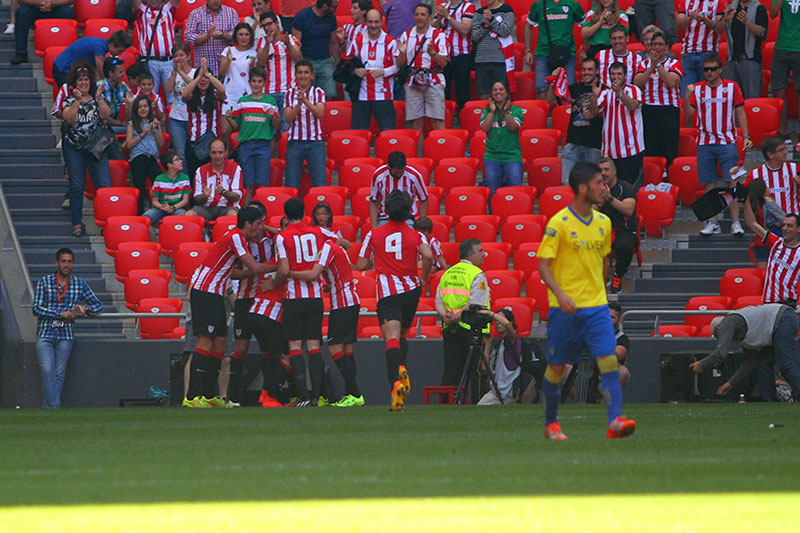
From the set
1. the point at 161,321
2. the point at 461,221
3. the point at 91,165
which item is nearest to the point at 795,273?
the point at 461,221

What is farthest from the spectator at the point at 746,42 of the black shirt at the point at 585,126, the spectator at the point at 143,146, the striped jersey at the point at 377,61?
the spectator at the point at 143,146

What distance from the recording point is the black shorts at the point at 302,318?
43.8ft

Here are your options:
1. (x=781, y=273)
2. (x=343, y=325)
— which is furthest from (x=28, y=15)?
(x=781, y=273)

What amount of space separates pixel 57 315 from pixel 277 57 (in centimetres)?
527

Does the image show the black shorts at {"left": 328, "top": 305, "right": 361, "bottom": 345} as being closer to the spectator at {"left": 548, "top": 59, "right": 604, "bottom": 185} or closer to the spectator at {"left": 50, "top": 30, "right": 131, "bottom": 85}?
the spectator at {"left": 548, "top": 59, "right": 604, "bottom": 185}

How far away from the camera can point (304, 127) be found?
1748 centimetres

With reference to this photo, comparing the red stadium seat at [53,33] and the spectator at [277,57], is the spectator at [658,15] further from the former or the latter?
the red stadium seat at [53,33]

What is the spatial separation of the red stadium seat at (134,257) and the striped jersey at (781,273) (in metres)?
7.59

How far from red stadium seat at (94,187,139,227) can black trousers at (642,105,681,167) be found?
6962 millimetres

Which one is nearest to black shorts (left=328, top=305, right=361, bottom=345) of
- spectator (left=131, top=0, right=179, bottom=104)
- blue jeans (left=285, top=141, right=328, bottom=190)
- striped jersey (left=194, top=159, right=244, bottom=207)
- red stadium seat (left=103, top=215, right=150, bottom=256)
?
striped jersey (left=194, top=159, right=244, bottom=207)

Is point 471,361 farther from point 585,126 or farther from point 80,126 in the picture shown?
point 80,126

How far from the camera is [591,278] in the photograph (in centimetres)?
870

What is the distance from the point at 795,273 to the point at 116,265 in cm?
842

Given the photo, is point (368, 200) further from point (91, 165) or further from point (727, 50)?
point (727, 50)
